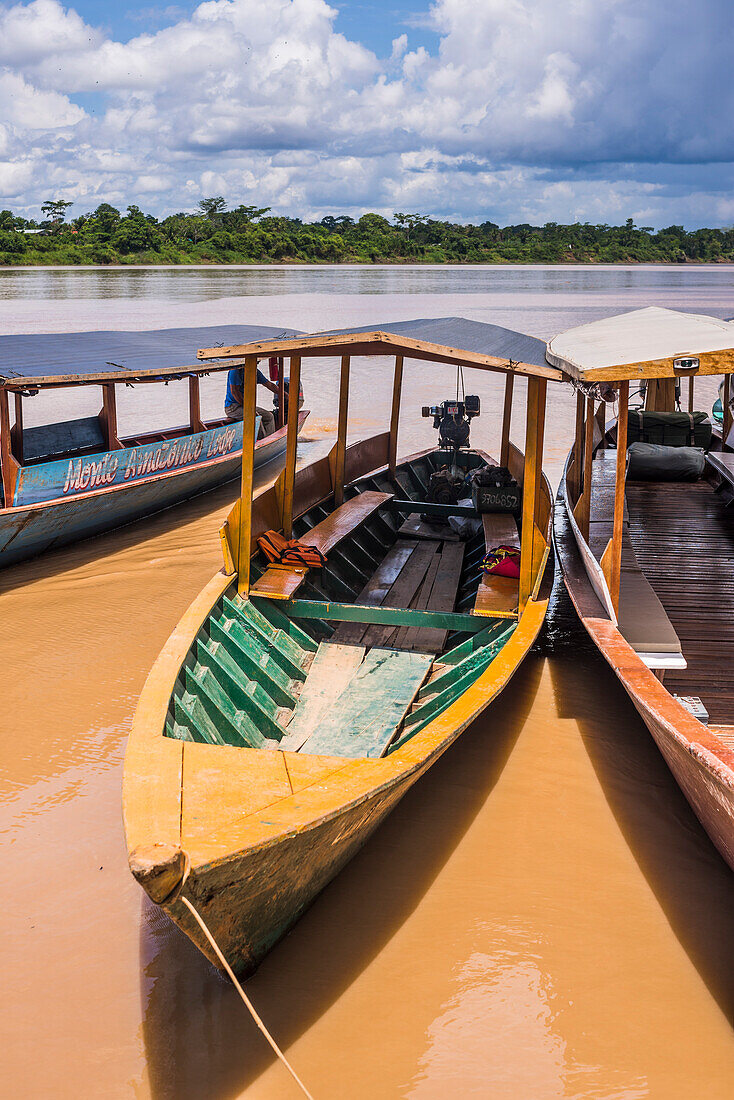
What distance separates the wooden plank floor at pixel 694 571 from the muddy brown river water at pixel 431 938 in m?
0.53

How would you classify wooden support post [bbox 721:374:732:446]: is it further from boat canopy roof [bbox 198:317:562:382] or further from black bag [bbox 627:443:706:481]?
boat canopy roof [bbox 198:317:562:382]

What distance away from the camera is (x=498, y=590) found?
18.6 feet

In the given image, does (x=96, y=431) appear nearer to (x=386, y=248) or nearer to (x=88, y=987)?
(x=88, y=987)

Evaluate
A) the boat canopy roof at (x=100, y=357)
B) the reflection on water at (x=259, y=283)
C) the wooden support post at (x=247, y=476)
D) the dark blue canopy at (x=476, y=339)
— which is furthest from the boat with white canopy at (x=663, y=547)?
the reflection on water at (x=259, y=283)

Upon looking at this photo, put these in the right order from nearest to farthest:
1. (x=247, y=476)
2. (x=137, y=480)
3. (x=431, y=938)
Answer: (x=431, y=938)
(x=247, y=476)
(x=137, y=480)

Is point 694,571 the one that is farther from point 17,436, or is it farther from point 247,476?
point 17,436

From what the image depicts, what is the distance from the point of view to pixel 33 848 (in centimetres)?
426

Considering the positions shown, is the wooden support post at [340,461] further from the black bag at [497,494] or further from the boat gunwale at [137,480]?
the boat gunwale at [137,480]

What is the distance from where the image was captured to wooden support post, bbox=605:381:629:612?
4706 millimetres

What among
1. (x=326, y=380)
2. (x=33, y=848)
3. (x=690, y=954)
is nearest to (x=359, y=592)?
(x=33, y=848)

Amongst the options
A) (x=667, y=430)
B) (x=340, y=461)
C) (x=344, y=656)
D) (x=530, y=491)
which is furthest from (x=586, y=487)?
(x=667, y=430)

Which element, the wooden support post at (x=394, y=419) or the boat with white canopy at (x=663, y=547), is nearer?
the boat with white canopy at (x=663, y=547)

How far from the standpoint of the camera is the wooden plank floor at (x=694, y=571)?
502 centimetres

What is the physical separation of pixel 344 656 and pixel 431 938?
196cm
